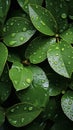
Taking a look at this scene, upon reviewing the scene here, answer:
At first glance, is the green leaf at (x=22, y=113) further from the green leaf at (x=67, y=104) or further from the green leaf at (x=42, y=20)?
the green leaf at (x=42, y=20)

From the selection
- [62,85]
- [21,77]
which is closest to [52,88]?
[62,85]

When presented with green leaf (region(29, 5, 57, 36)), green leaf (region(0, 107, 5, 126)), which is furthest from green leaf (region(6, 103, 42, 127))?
green leaf (region(29, 5, 57, 36))

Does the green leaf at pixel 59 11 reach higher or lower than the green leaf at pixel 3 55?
higher

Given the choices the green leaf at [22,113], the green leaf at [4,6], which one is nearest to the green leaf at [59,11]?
the green leaf at [4,6]

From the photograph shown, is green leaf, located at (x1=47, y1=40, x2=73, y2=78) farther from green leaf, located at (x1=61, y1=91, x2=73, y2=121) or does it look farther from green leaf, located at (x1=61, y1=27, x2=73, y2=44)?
green leaf, located at (x1=61, y1=91, x2=73, y2=121)

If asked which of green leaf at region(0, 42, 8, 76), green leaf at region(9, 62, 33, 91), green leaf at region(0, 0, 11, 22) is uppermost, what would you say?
green leaf at region(0, 0, 11, 22)

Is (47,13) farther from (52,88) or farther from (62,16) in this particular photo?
(52,88)
